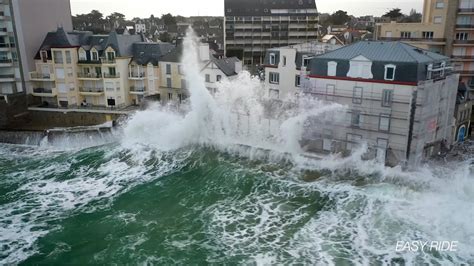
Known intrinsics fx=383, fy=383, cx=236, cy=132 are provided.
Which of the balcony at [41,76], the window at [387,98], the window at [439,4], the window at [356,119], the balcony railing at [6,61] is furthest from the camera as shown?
the balcony at [41,76]

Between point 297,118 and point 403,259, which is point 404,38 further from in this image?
point 403,259

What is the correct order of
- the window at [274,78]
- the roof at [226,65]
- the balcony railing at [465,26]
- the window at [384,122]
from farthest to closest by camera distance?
the roof at [226,65], the balcony railing at [465,26], the window at [274,78], the window at [384,122]

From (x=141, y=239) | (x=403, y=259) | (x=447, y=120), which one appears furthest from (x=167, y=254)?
(x=447, y=120)

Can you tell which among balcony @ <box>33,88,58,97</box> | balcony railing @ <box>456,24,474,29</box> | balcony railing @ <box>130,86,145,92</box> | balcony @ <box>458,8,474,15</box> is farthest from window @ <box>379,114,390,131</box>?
balcony @ <box>33,88,58,97</box>

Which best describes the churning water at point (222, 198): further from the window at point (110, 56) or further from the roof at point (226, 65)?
the window at point (110, 56)

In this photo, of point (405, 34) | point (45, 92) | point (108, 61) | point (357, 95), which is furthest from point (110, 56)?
point (405, 34)

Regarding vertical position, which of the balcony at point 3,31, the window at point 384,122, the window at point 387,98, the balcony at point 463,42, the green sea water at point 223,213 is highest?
the balcony at point 3,31

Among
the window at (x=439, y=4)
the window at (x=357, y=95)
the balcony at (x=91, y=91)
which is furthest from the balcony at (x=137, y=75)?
the window at (x=439, y=4)

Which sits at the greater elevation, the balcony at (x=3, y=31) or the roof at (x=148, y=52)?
the balcony at (x=3, y=31)
